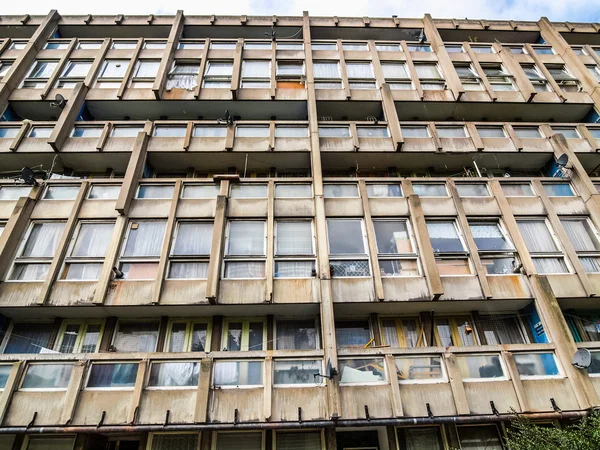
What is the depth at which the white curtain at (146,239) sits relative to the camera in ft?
41.1

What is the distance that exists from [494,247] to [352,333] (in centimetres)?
611

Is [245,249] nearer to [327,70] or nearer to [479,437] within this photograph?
[479,437]

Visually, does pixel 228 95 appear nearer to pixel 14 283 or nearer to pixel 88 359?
pixel 14 283

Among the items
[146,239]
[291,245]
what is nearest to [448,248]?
[291,245]

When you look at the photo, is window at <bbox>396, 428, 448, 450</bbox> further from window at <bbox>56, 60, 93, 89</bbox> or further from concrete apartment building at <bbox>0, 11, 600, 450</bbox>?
window at <bbox>56, 60, 93, 89</bbox>

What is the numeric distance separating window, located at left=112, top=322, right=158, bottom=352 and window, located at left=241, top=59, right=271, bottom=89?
12.6m

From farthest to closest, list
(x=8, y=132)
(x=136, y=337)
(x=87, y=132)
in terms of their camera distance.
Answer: (x=87, y=132) → (x=8, y=132) → (x=136, y=337)

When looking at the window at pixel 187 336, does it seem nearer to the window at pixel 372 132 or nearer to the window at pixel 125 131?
the window at pixel 125 131

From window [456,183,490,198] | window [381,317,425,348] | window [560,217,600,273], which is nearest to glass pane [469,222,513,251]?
window [456,183,490,198]

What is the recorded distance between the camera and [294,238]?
42.5ft

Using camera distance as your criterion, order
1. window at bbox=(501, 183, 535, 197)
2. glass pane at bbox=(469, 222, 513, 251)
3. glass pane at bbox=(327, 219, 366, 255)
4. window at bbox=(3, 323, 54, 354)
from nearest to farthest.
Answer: window at bbox=(3, 323, 54, 354) < glass pane at bbox=(327, 219, 366, 255) < glass pane at bbox=(469, 222, 513, 251) < window at bbox=(501, 183, 535, 197)

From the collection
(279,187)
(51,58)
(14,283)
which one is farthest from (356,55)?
(14,283)

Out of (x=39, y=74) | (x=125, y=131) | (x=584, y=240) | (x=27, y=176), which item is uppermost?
(x=39, y=74)

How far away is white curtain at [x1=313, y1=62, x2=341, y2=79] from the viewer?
19.0 metres
